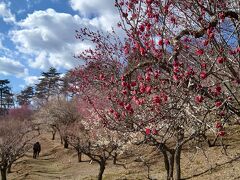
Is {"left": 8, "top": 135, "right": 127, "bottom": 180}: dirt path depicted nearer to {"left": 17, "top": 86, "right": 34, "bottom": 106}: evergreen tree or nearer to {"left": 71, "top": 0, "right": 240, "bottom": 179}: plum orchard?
{"left": 71, "top": 0, "right": 240, "bottom": 179}: plum orchard

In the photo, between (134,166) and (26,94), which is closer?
(134,166)

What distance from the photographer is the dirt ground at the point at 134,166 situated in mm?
17806

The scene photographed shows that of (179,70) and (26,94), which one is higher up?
(26,94)

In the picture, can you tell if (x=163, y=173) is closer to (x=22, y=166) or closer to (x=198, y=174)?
(x=198, y=174)

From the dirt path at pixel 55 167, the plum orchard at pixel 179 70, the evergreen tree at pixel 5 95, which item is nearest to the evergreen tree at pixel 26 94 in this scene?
the evergreen tree at pixel 5 95

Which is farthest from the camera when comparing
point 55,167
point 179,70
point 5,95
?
point 5,95

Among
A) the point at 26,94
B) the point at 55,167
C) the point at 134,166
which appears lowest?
the point at 134,166

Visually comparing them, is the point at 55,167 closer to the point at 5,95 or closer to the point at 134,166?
the point at 134,166

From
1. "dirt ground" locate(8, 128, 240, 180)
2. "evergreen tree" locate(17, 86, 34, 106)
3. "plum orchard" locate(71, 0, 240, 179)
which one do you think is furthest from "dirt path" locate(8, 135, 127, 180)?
"evergreen tree" locate(17, 86, 34, 106)

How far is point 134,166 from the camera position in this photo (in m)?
26.2

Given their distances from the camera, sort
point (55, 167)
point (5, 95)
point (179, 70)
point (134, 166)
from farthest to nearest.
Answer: point (5, 95) → point (55, 167) → point (134, 166) → point (179, 70)

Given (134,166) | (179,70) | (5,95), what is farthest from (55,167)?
(5,95)

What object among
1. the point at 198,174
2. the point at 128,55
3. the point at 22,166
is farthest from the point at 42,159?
the point at 128,55

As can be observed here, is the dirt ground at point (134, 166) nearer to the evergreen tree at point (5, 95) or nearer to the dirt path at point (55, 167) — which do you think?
the dirt path at point (55, 167)
